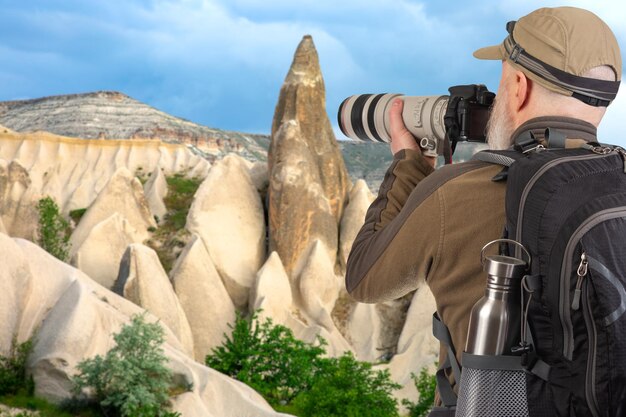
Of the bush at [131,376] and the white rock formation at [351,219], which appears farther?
the white rock formation at [351,219]

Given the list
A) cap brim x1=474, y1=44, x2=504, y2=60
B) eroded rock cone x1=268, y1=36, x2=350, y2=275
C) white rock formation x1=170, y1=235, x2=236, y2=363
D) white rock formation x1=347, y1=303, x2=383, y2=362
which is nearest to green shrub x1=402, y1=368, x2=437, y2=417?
white rock formation x1=347, y1=303, x2=383, y2=362

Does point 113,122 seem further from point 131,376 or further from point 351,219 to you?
point 131,376

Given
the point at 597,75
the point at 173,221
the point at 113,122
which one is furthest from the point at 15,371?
the point at 113,122

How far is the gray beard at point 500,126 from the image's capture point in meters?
1.91

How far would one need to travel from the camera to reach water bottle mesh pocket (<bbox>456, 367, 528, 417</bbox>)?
167 centimetres

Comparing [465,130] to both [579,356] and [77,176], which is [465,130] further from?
[77,176]

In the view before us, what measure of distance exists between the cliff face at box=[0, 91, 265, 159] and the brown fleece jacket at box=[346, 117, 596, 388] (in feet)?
182

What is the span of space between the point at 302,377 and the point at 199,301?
390cm

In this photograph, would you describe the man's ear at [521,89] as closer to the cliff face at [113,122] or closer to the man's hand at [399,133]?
the man's hand at [399,133]

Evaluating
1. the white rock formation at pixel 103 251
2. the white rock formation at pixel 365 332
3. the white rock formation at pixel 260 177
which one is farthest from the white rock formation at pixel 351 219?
the white rock formation at pixel 103 251

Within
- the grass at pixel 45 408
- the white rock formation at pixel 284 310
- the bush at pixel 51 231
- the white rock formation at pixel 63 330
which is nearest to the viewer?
the grass at pixel 45 408

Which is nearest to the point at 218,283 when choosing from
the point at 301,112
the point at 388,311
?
the point at 388,311

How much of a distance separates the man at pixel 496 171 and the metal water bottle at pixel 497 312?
0.13 m

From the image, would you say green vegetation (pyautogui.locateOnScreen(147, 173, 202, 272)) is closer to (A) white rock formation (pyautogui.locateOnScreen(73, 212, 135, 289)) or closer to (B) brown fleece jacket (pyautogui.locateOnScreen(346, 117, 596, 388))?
(A) white rock formation (pyautogui.locateOnScreen(73, 212, 135, 289))
